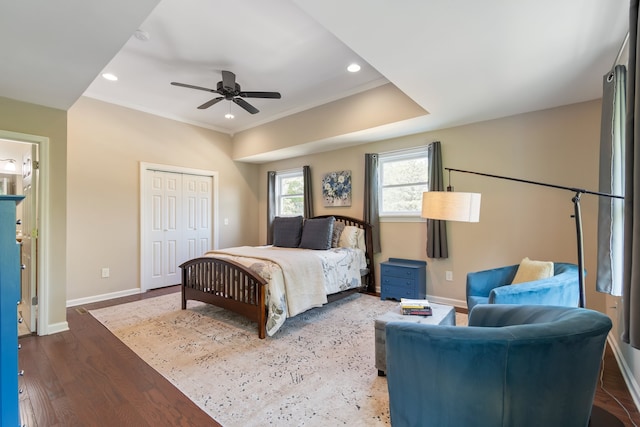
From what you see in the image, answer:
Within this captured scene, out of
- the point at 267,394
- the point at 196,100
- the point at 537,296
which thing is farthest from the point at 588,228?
the point at 196,100

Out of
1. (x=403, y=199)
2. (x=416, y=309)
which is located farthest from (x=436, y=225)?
(x=416, y=309)

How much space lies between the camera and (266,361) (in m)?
2.44

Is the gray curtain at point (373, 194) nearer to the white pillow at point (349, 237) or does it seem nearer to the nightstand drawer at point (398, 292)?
the white pillow at point (349, 237)

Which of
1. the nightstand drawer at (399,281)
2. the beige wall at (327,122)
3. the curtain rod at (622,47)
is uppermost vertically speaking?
the beige wall at (327,122)

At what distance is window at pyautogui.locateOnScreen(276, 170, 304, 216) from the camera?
Answer: 5859 mm

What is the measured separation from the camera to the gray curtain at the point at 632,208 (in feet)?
3.69

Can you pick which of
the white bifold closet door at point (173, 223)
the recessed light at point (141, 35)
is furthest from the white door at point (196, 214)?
the recessed light at point (141, 35)

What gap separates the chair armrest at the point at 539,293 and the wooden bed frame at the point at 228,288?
2020 mm

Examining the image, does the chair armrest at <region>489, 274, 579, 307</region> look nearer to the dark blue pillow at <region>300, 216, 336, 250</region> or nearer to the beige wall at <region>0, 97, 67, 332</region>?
the dark blue pillow at <region>300, 216, 336, 250</region>

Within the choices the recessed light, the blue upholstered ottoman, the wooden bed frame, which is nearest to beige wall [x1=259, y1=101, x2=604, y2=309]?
the wooden bed frame

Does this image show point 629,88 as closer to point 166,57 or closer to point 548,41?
point 548,41

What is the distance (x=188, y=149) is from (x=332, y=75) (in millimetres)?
3108

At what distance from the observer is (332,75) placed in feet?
12.0

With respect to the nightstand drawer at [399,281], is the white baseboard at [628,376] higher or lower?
lower
